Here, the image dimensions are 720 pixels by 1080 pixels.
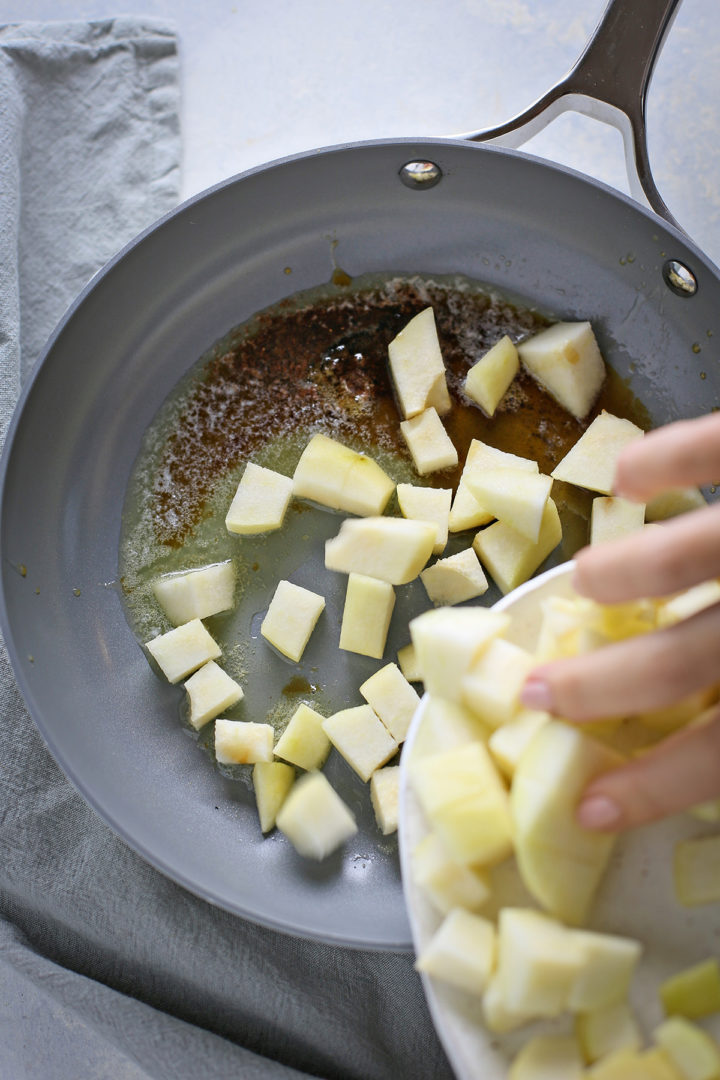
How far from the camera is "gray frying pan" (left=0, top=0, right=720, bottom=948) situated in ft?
4.20

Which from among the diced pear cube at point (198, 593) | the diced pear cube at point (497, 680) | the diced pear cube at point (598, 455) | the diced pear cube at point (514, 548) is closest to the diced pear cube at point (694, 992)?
the diced pear cube at point (497, 680)

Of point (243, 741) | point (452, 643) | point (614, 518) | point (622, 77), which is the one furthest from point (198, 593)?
point (622, 77)

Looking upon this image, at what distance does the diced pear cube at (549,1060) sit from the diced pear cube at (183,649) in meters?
0.72

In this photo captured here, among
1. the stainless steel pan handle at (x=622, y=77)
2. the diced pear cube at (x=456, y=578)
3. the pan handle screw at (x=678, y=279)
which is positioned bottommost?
the diced pear cube at (x=456, y=578)

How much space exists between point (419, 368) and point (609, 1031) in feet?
3.16

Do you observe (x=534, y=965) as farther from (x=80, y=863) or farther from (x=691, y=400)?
(x=691, y=400)

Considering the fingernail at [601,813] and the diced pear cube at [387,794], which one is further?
the diced pear cube at [387,794]

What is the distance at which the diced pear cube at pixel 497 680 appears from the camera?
0.88m

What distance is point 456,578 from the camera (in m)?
1.29

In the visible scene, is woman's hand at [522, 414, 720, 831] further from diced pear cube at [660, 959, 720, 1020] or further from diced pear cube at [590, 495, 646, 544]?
diced pear cube at [590, 495, 646, 544]

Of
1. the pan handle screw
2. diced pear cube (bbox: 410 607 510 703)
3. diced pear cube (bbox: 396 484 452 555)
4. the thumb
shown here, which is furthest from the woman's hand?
the pan handle screw

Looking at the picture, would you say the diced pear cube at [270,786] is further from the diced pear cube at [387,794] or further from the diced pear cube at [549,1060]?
the diced pear cube at [549,1060]

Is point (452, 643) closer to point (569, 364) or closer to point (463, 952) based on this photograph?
point (463, 952)

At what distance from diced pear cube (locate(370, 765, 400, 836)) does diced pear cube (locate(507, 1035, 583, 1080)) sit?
417mm
